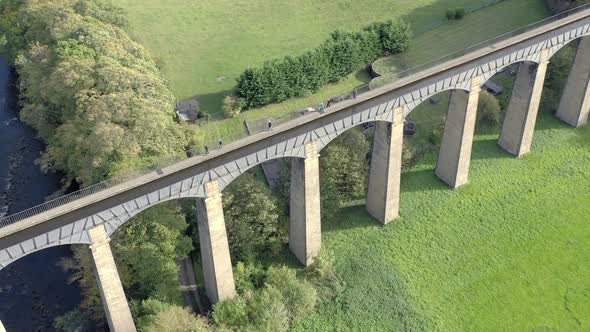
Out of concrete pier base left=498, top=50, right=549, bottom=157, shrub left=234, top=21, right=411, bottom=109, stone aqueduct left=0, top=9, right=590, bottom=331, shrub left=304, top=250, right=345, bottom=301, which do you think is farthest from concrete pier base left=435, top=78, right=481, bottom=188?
shrub left=234, top=21, right=411, bottom=109

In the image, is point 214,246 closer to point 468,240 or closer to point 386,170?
point 386,170

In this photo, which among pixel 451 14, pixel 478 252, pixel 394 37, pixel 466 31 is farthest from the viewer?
pixel 451 14

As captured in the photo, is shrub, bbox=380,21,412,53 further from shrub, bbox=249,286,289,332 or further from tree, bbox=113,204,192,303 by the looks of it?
shrub, bbox=249,286,289,332

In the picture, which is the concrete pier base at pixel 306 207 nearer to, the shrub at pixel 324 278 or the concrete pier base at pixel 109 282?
the shrub at pixel 324 278

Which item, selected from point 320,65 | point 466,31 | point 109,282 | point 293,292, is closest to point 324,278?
point 293,292

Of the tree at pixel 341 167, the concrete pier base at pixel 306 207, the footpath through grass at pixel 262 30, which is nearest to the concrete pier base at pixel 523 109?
the tree at pixel 341 167
